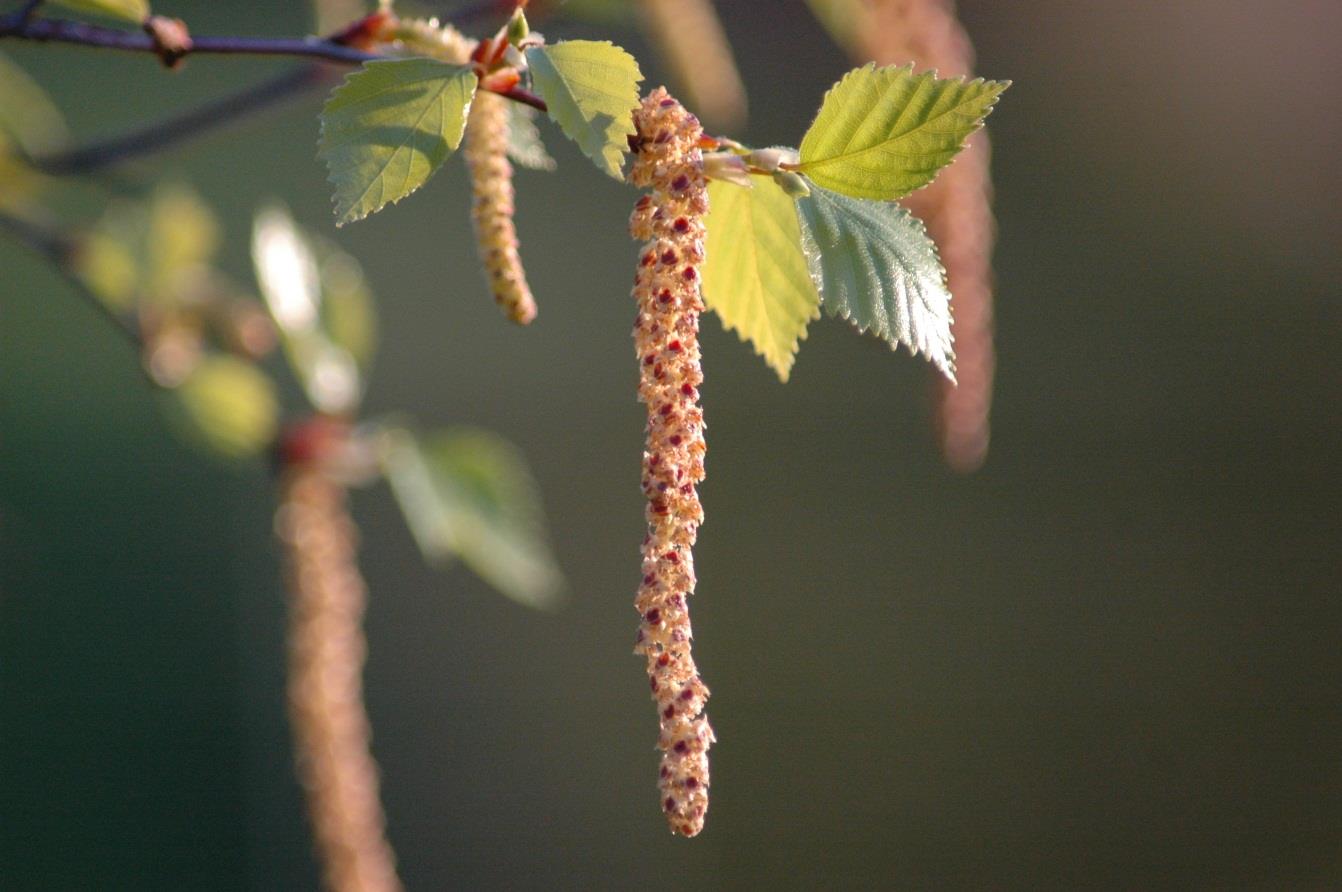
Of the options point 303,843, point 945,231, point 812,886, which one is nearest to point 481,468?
point 945,231

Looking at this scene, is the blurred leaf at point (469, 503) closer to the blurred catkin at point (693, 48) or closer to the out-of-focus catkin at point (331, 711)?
the out-of-focus catkin at point (331, 711)

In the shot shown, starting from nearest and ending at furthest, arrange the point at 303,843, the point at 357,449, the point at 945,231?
the point at 945,231 < the point at 357,449 < the point at 303,843

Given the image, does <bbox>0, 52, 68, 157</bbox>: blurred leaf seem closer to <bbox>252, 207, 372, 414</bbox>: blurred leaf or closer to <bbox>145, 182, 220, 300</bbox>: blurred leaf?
<bbox>145, 182, 220, 300</bbox>: blurred leaf

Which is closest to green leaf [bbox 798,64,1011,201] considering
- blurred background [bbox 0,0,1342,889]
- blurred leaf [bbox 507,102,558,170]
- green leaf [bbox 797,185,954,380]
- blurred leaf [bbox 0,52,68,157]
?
green leaf [bbox 797,185,954,380]

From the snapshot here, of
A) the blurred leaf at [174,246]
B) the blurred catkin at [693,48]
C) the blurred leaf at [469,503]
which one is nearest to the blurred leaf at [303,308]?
the blurred leaf at [469,503]

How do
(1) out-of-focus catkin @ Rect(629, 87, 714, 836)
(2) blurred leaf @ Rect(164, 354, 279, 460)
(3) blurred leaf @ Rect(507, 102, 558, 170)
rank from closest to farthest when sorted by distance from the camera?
(1) out-of-focus catkin @ Rect(629, 87, 714, 836) < (3) blurred leaf @ Rect(507, 102, 558, 170) < (2) blurred leaf @ Rect(164, 354, 279, 460)

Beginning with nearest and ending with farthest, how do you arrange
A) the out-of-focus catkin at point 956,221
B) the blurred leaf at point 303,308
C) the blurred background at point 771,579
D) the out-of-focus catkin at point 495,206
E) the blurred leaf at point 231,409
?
the out-of-focus catkin at point 495,206, the out-of-focus catkin at point 956,221, the blurred leaf at point 303,308, the blurred leaf at point 231,409, the blurred background at point 771,579

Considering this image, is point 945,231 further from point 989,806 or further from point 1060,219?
point 1060,219
